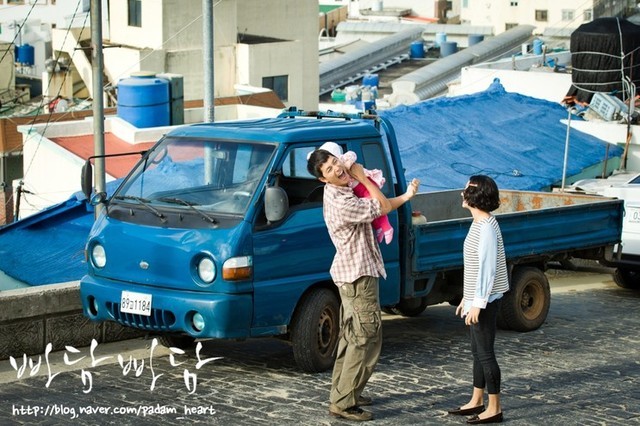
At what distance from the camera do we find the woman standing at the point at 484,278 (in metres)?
7.99

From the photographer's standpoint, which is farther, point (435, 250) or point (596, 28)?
point (596, 28)

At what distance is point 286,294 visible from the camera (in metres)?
9.20

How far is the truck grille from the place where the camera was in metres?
9.05

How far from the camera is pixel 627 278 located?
1494 cm

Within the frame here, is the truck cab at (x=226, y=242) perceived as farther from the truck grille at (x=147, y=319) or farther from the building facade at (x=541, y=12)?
the building facade at (x=541, y=12)

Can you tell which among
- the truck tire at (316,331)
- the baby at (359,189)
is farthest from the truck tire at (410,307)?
the baby at (359,189)

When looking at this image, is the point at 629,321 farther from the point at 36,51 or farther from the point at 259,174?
the point at 36,51

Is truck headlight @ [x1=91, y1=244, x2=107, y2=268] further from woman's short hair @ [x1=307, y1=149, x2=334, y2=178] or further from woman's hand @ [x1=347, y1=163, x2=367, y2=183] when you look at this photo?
woman's hand @ [x1=347, y1=163, x2=367, y2=183]

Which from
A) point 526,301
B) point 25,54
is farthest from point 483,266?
point 25,54

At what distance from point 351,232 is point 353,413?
4.06ft

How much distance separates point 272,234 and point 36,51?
5232 cm

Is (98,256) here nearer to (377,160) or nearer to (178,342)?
(178,342)

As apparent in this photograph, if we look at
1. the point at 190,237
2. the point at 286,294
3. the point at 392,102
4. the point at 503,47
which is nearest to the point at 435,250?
the point at 286,294

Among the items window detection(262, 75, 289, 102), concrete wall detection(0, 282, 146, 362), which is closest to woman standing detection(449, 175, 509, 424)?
concrete wall detection(0, 282, 146, 362)
